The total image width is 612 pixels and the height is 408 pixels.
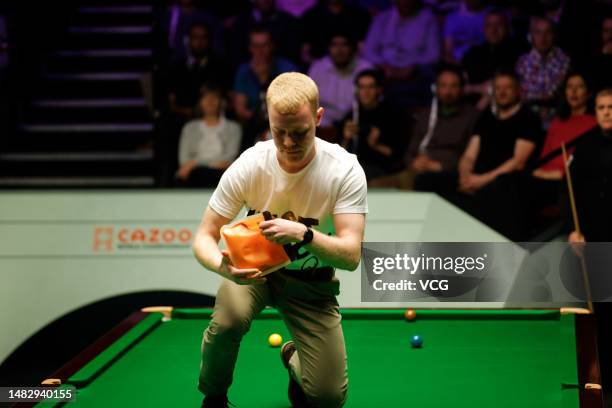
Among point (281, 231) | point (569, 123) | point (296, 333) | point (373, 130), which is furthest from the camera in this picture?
point (373, 130)

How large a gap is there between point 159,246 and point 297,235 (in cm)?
299

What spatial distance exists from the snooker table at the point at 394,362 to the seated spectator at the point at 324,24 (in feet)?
10.7

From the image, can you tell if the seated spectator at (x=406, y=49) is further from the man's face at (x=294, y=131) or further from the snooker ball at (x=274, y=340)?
the man's face at (x=294, y=131)

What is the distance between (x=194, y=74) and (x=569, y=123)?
107 inches

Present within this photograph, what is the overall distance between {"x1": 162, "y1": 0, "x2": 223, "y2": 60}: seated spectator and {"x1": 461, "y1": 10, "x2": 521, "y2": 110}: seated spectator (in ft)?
6.28

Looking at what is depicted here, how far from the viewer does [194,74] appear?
710 centimetres

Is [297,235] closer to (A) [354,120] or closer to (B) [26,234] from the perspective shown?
(B) [26,234]

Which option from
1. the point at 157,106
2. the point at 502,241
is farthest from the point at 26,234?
the point at 502,241

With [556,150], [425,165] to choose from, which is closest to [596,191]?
[556,150]

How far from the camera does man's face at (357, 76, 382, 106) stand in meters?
6.53

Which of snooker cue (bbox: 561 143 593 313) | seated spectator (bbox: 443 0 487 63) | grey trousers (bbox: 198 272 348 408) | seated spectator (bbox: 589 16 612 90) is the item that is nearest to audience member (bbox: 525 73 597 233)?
seated spectator (bbox: 589 16 612 90)

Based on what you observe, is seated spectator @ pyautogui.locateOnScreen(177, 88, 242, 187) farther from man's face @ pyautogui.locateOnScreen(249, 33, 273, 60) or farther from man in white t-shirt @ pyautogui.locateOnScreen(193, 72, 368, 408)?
man in white t-shirt @ pyautogui.locateOnScreen(193, 72, 368, 408)

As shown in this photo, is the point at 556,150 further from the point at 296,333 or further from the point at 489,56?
the point at 296,333

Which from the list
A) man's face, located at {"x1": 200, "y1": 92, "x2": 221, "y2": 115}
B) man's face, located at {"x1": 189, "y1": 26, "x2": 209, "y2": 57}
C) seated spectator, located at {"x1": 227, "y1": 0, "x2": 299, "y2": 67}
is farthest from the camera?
seated spectator, located at {"x1": 227, "y1": 0, "x2": 299, "y2": 67}
